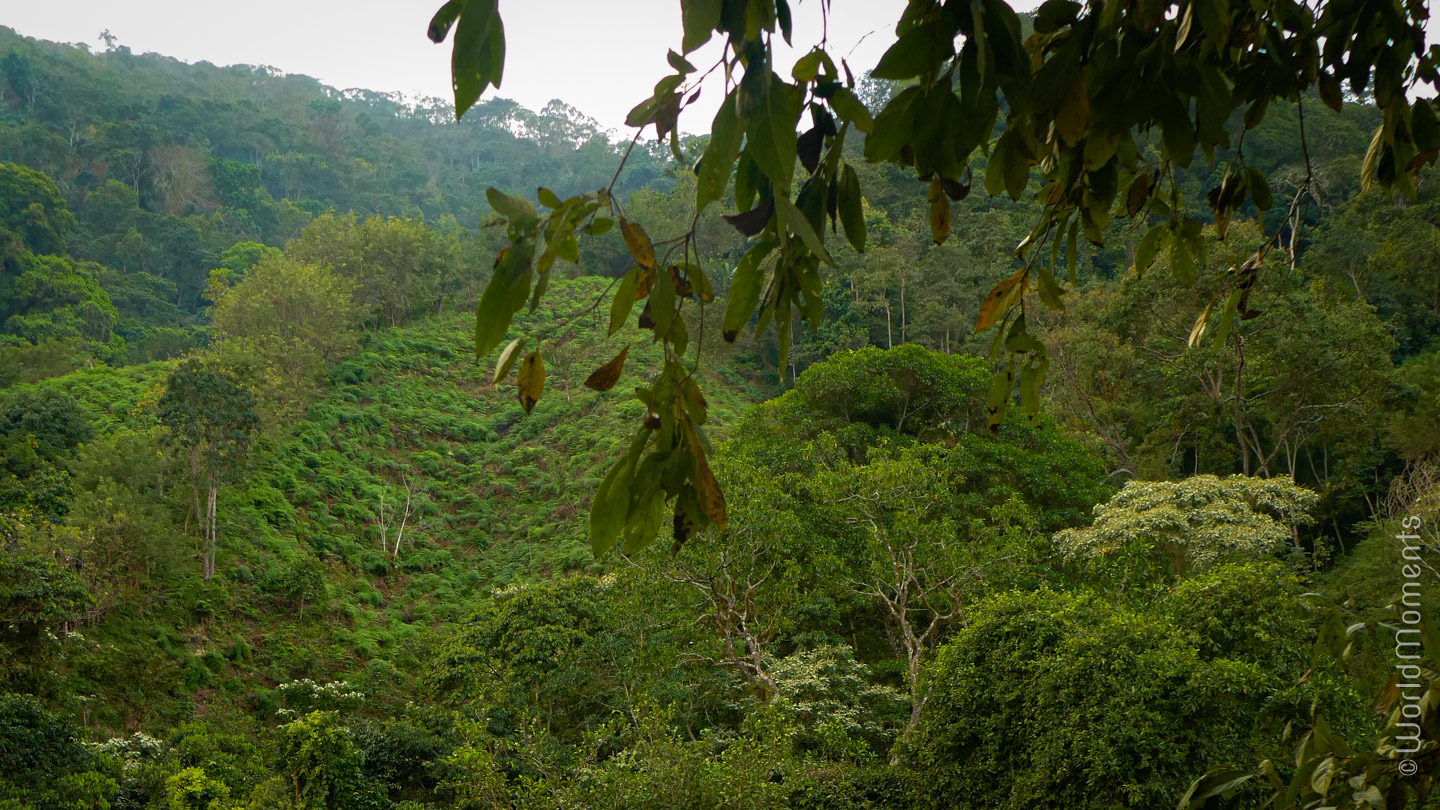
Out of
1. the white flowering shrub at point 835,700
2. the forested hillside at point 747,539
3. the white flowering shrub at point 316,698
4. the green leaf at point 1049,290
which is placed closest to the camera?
the green leaf at point 1049,290

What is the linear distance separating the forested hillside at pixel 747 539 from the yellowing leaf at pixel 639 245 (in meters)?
0.03

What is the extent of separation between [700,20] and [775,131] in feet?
0.28

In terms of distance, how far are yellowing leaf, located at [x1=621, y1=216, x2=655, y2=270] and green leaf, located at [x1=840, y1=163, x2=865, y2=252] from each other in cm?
15

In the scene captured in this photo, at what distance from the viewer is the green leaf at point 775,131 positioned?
56cm

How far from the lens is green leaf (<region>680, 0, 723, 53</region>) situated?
0.57 metres

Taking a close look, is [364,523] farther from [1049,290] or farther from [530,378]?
[530,378]

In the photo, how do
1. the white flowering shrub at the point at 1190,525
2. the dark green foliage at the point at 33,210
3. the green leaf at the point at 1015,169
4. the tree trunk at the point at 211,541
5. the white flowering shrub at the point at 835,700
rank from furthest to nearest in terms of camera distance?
the dark green foliage at the point at 33,210
the tree trunk at the point at 211,541
the white flowering shrub at the point at 1190,525
the white flowering shrub at the point at 835,700
the green leaf at the point at 1015,169

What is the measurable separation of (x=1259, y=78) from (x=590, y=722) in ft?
29.0

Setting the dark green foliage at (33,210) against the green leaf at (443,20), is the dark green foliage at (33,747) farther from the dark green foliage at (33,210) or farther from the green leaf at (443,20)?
the dark green foliage at (33,210)

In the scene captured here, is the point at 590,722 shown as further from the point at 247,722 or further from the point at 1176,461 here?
the point at 1176,461

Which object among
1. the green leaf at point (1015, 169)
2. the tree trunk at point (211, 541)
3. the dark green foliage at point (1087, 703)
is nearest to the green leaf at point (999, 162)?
the green leaf at point (1015, 169)

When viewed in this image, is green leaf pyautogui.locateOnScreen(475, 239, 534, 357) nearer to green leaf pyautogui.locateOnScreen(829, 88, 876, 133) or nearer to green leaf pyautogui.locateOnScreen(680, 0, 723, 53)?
green leaf pyautogui.locateOnScreen(680, 0, 723, 53)

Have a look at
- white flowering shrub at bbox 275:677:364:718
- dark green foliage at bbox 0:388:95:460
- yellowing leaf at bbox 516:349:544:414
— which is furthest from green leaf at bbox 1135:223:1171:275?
dark green foliage at bbox 0:388:95:460

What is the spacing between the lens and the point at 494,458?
64.8 ft
